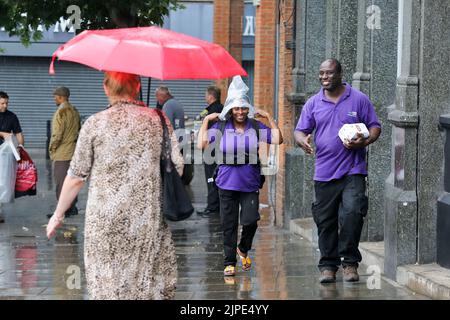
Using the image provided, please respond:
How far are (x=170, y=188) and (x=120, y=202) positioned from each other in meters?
0.34

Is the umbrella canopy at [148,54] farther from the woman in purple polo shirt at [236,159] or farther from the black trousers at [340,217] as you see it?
the woman in purple polo shirt at [236,159]

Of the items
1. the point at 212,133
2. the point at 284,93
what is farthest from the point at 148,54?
the point at 284,93

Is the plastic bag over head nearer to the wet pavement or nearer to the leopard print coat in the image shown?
the wet pavement

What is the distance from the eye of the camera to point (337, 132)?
31.2ft

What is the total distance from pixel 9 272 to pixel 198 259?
2.01m

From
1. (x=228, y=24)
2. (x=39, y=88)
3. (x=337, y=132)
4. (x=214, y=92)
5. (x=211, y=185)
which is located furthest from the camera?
(x=39, y=88)

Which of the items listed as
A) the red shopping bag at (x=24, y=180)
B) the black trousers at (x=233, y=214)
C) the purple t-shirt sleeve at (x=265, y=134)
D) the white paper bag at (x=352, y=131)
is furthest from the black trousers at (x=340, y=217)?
the red shopping bag at (x=24, y=180)

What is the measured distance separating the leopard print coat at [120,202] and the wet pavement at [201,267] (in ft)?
8.43

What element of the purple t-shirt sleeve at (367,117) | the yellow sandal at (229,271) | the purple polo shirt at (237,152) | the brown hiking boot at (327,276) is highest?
the purple t-shirt sleeve at (367,117)

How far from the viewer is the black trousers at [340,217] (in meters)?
9.52

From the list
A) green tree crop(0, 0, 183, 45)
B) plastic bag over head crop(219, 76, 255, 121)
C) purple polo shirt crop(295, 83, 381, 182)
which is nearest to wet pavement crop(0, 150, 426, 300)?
purple polo shirt crop(295, 83, 381, 182)

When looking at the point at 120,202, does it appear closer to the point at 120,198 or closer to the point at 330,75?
the point at 120,198

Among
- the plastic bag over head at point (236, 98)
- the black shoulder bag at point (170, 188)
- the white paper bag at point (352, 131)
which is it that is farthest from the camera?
the plastic bag over head at point (236, 98)
